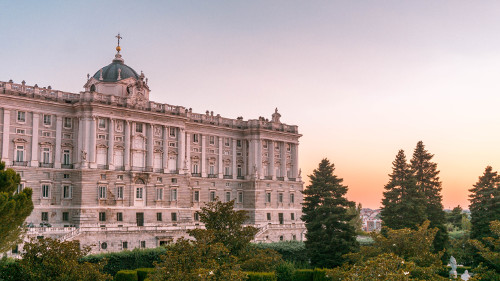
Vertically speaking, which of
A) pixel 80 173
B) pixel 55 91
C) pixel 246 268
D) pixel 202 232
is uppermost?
pixel 55 91

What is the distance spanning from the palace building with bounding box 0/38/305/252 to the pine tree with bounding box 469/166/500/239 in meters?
26.9

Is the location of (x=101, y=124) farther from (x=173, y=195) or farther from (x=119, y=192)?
(x=173, y=195)

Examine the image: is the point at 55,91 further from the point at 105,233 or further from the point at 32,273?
the point at 32,273

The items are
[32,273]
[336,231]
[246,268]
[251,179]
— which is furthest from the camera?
[251,179]

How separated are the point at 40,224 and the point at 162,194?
16.2 metres

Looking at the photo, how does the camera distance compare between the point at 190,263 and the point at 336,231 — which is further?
the point at 336,231

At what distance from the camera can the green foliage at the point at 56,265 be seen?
2908 cm

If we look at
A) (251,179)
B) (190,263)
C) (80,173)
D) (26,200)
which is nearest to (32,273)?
(26,200)

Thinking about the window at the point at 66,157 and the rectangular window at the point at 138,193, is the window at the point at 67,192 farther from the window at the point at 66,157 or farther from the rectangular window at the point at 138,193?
the rectangular window at the point at 138,193

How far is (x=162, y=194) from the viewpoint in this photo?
228 feet

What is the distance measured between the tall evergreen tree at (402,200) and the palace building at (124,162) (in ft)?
62.8

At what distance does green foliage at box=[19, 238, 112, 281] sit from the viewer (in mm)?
29078

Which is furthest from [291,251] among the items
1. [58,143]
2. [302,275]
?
[58,143]

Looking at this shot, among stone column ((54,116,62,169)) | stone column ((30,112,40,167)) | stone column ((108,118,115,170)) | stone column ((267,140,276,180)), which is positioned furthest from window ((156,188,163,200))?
stone column ((267,140,276,180))
